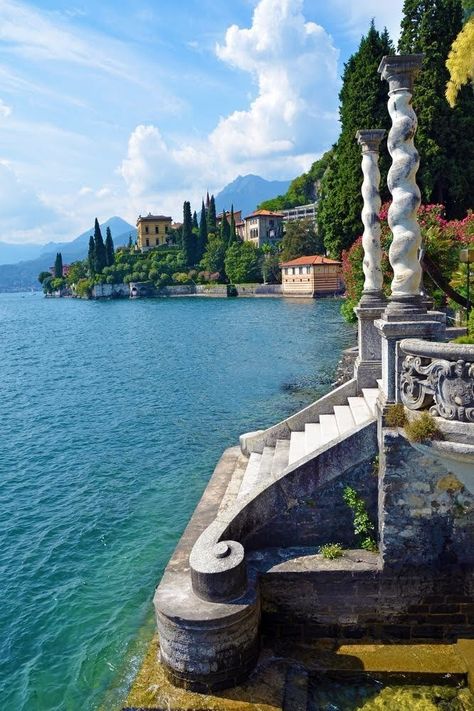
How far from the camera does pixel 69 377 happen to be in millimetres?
30750

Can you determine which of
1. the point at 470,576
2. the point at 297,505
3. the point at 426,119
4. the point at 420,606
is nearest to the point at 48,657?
the point at 297,505

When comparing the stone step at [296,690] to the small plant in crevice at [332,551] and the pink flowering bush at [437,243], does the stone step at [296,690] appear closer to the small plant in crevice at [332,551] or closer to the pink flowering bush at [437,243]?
the small plant in crevice at [332,551]

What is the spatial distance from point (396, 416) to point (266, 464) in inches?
155

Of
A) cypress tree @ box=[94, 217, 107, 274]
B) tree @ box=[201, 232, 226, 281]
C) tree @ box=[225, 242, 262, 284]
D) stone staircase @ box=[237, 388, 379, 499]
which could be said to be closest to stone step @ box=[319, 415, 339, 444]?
stone staircase @ box=[237, 388, 379, 499]

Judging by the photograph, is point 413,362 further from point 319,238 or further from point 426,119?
point 319,238

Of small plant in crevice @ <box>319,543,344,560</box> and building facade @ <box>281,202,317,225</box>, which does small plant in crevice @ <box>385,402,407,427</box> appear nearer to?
small plant in crevice @ <box>319,543,344,560</box>

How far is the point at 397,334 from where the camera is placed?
6.55 m

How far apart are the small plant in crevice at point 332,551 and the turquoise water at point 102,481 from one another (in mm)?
2967

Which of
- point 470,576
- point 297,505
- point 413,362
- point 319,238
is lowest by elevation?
point 470,576

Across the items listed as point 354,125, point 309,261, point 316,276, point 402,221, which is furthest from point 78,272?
point 402,221

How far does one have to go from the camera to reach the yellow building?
147500mm

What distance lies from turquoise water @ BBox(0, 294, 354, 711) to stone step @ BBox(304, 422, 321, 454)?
138 inches

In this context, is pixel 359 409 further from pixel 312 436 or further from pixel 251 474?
pixel 251 474

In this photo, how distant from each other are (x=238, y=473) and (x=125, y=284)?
118600mm
